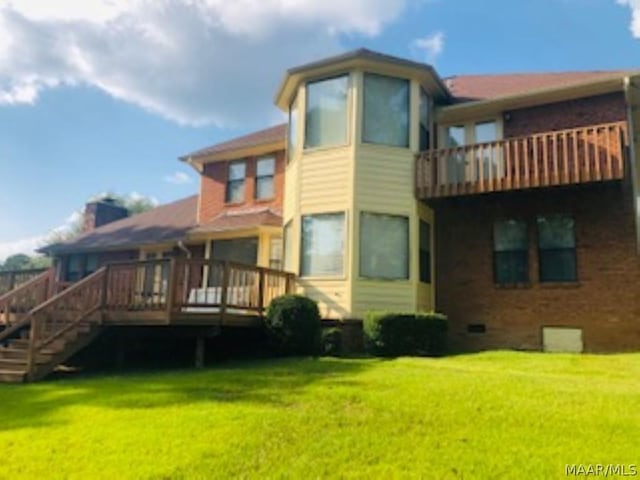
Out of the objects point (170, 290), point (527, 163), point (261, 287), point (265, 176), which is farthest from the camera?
point (265, 176)

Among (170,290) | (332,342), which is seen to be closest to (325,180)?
(332,342)

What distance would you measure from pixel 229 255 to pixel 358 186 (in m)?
5.95

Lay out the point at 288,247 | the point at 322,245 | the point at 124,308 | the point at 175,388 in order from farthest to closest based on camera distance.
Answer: the point at 288,247 → the point at 322,245 → the point at 124,308 → the point at 175,388

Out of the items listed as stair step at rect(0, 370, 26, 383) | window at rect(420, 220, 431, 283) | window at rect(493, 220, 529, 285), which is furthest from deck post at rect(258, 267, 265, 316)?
window at rect(493, 220, 529, 285)

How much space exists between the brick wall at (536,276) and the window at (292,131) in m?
4.42

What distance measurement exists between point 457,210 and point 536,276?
2812 mm

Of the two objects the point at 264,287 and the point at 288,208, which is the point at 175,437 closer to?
the point at 264,287

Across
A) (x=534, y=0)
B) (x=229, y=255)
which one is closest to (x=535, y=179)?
(x=534, y=0)

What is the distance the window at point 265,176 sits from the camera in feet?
60.6

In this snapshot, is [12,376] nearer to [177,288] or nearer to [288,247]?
[177,288]

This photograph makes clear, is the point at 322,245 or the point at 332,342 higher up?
the point at 322,245

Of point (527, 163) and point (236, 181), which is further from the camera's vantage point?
point (236, 181)

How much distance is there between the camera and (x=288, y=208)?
51.0 ft

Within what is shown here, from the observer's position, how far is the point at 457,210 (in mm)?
15500
